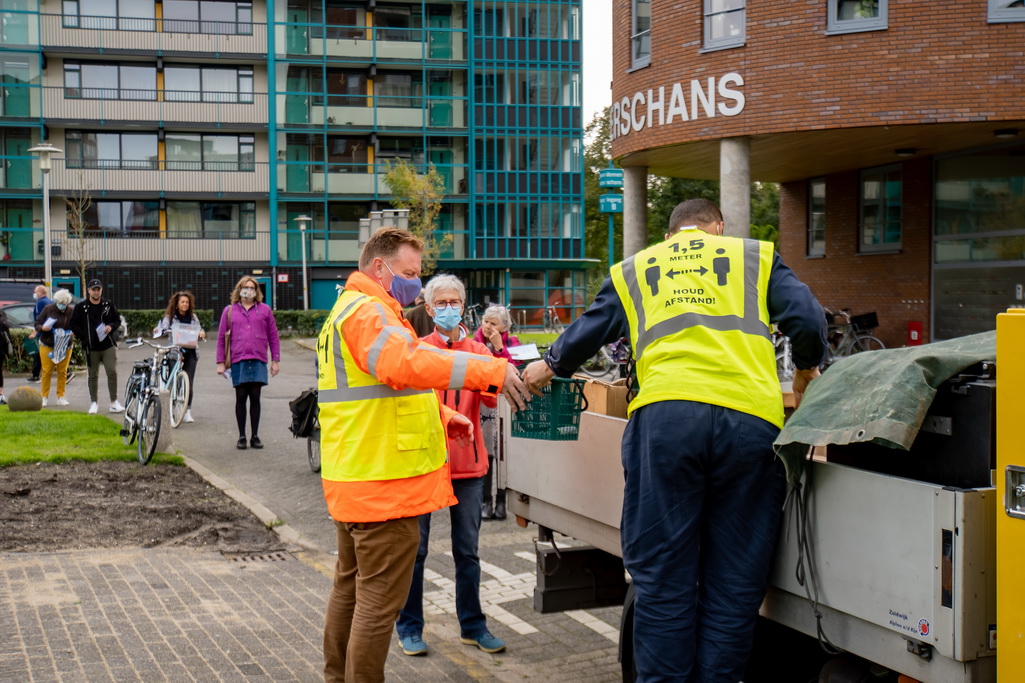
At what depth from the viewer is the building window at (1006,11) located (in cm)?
1692

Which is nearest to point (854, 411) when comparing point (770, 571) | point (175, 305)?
point (770, 571)

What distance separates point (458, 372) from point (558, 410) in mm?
713

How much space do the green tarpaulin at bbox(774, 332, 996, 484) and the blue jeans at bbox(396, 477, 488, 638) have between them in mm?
2351

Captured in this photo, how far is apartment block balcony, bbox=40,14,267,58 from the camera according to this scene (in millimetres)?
46625

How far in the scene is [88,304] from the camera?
1493 centimetres

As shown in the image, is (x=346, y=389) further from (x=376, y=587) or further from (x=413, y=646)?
(x=413, y=646)

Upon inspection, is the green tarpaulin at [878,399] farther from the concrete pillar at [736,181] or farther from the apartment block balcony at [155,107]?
the apartment block balcony at [155,107]

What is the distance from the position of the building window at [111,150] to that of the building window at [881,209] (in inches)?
1353

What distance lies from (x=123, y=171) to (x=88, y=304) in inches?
1385

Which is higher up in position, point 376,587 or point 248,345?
point 248,345

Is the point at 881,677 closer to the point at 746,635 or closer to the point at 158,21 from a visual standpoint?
the point at 746,635

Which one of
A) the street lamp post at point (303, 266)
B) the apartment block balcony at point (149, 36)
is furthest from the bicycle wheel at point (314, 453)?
the apartment block balcony at point (149, 36)

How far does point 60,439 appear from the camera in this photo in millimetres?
12078

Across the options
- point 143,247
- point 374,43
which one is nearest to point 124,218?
point 143,247
